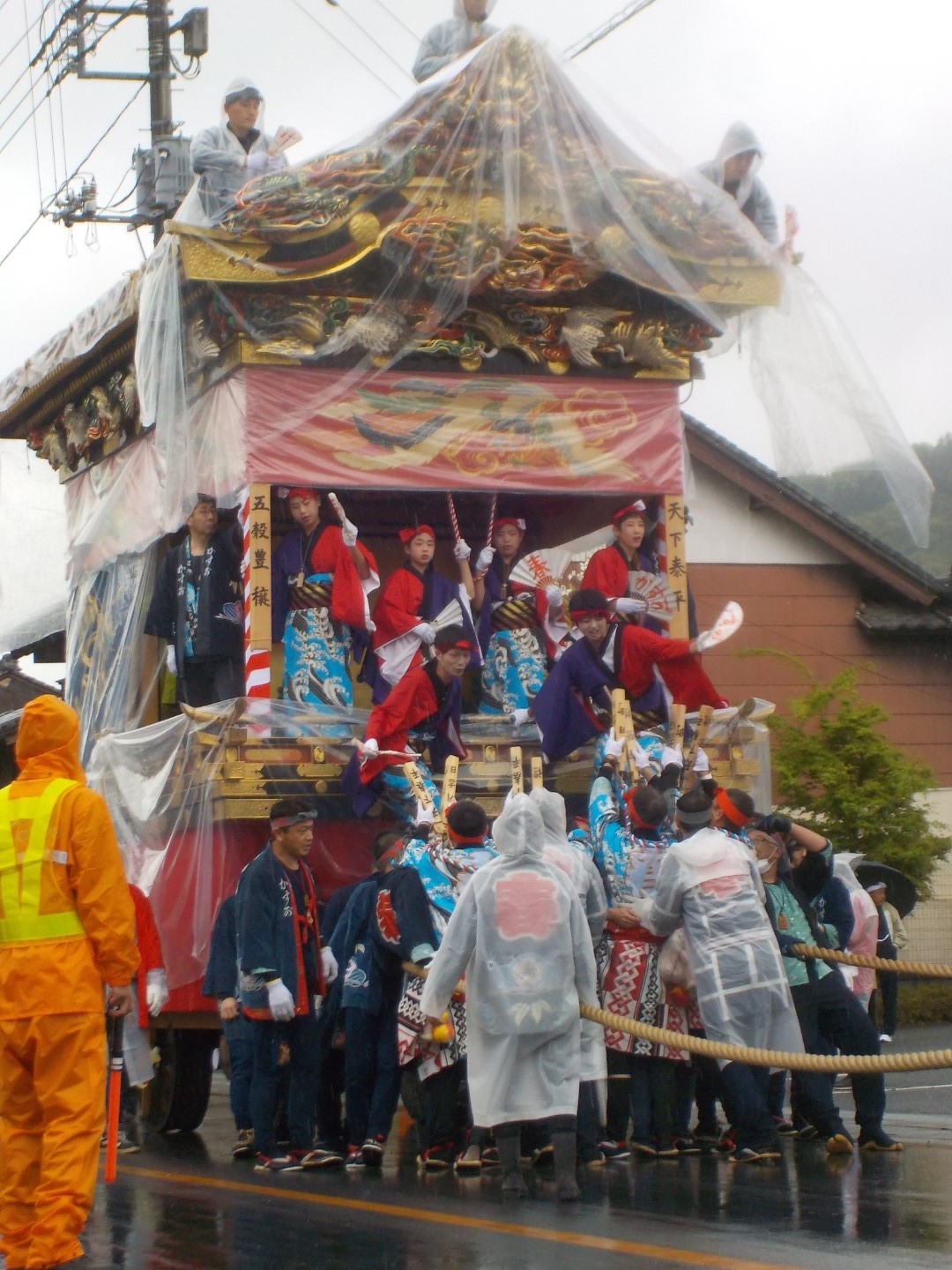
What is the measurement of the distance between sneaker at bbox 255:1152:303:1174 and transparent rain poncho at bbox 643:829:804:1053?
1.97 m

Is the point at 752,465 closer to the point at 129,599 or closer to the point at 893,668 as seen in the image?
the point at 893,668

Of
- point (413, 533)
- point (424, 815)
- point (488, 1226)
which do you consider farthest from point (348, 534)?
point (488, 1226)

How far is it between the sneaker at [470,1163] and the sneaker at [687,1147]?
1.03 m

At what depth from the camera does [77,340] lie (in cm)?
1333

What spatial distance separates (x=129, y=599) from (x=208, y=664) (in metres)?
1.23

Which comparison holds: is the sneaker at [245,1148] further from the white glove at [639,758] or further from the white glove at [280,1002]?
the white glove at [639,758]

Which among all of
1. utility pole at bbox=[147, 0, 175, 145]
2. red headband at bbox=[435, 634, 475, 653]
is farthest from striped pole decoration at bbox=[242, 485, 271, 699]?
utility pole at bbox=[147, 0, 175, 145]

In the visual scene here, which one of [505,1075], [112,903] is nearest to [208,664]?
[505,1075]

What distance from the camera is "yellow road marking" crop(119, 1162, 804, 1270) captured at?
5.84m

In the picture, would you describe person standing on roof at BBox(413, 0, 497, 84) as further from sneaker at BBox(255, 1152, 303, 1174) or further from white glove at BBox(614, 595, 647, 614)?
sneaker at BBox(255, 1152, 303, 1174)

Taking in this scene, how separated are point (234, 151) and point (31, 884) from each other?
22.1 feet

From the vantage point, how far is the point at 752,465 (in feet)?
74.7

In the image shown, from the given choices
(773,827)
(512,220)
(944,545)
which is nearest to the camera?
(773,827)

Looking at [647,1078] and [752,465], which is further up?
[752,465]
